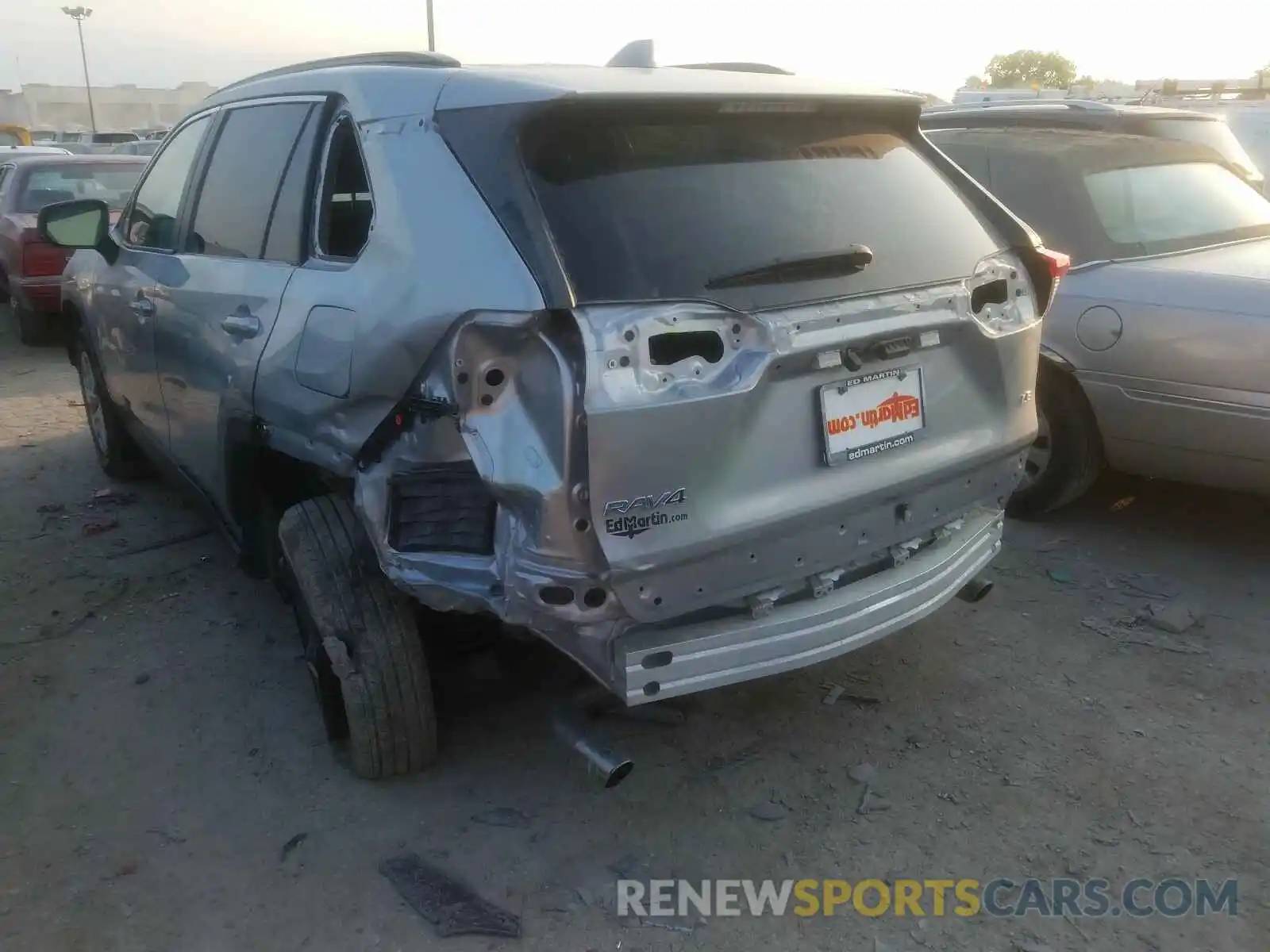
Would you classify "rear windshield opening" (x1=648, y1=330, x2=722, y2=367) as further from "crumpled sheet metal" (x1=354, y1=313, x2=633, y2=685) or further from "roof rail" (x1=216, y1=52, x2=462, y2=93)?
"roof rail" (x1=216, y1=52, x2=462, y2=93)

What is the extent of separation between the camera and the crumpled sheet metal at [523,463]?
2.18 meters

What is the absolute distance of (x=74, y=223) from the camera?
4.31 metres

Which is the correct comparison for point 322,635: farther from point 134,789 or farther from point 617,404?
point 617,404

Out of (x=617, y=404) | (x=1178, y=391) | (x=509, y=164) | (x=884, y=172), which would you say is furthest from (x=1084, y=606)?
(x=509, y=164)

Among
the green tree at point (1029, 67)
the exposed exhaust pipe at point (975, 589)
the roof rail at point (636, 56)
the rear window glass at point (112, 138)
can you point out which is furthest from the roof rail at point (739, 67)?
the green tree at point (1029, 67)

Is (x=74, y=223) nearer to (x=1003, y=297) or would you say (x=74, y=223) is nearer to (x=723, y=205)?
(x=723, y=205)

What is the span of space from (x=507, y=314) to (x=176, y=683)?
2.21 m

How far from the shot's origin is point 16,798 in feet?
9.78

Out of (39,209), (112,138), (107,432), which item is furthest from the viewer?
(112,138)

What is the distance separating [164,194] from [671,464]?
122 inches

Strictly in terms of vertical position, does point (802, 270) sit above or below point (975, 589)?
above

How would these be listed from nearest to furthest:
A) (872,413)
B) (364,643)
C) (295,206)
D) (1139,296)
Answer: (872,413), (364,643), (295,206), (1139,296)

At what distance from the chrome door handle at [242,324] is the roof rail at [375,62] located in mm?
803

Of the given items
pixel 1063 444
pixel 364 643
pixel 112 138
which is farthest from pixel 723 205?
pixel 112 138
